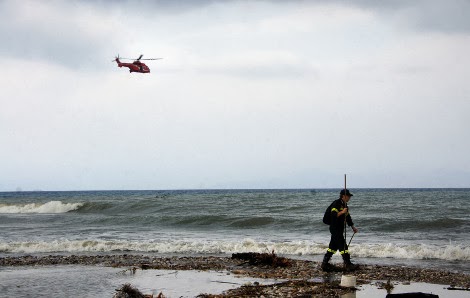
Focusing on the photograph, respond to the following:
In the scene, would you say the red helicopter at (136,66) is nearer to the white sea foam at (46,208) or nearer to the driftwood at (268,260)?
the driftwood at (268,260)

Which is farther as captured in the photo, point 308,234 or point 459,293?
point 308,234

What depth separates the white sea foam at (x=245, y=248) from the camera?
16.6 metres

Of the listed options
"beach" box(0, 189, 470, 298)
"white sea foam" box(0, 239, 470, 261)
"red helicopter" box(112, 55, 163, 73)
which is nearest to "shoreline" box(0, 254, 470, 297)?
"beach" box(0, 189, 470, 298)

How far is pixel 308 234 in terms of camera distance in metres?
23.7

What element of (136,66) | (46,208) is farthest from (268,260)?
(46,208)

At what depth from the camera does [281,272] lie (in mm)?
12398

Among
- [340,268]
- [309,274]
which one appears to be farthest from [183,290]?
[340,268]

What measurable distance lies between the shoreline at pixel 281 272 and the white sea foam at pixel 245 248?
9.54 ft

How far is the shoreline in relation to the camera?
987 centimetres

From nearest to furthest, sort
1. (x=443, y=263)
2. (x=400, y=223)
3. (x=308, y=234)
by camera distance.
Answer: (x=443, y=263)
(x=308, y=234)
(x=400, y=223)

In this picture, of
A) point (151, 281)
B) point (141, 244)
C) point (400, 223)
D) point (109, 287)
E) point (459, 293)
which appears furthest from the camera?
point (400, 223)

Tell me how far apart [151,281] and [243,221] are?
19365 millimetres

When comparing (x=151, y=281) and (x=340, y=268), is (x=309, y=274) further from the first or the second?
(x=151, y=281)

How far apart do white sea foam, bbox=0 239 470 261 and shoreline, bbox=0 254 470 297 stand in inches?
115
